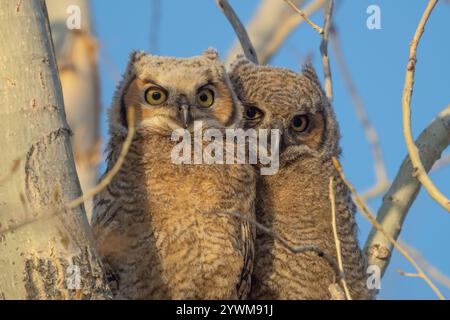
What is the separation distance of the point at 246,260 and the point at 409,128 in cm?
143

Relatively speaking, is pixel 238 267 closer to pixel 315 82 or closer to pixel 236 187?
pixel 236 187

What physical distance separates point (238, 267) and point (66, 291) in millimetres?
1308

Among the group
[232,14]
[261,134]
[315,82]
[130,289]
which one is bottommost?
[130,289]

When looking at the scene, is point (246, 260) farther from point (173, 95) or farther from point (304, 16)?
point (304, 16)

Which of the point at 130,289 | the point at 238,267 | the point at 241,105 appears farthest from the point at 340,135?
the point at 130,289

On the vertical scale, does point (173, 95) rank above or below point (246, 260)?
above

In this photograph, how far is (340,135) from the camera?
17.3 ft

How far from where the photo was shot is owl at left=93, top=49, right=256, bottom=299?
443 cm

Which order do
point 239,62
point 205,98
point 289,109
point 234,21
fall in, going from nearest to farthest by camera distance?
point 205,98 < point 289,109 < point 239,62 < point 234,21

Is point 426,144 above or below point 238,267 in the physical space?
above

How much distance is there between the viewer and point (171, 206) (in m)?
4.49

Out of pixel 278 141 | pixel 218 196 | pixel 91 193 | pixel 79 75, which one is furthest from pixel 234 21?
pixel 79 75

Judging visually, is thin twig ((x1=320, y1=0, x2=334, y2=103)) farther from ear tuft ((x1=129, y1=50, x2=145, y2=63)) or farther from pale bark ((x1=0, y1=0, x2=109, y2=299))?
pale bark ((x1=0, y1=0, x2=109, y2=299))

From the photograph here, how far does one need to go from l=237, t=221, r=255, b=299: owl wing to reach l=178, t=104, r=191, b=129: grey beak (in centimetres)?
62
